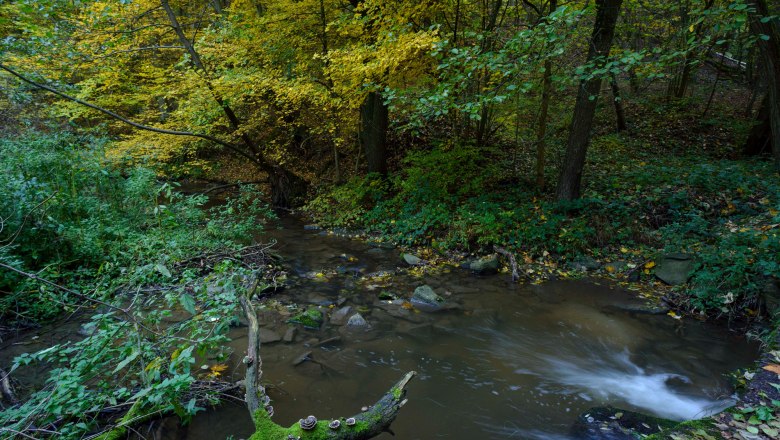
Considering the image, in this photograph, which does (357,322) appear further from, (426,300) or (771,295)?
(771,295)

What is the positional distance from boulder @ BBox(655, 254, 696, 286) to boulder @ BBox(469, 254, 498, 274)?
2.81 metres

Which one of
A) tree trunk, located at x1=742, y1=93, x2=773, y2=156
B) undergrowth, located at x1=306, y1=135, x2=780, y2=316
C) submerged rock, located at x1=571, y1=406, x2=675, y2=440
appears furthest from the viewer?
tree trunk, located at x1=742, y1=93, x2=773, y2=156

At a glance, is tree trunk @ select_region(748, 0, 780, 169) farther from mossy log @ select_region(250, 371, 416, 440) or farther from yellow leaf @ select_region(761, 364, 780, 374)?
mossy log @ select_region(250, 371, 416, 440)

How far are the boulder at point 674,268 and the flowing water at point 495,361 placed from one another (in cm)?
92

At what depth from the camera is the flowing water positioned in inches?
164

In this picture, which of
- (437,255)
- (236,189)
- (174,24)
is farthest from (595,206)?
(236,189)

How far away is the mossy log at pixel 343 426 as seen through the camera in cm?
264

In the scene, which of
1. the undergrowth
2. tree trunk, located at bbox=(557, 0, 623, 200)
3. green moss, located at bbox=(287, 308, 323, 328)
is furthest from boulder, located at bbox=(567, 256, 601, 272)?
green moss, located at bbox=(287, 308, 323, 328)

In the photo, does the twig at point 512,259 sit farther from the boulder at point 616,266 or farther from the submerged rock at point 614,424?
the submerged rock at point 614,424

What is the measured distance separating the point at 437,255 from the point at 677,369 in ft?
15.7

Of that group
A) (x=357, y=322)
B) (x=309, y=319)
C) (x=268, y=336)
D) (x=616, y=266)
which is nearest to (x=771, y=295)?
(x=616, y=266)

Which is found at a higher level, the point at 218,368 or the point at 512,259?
the point at 512,259

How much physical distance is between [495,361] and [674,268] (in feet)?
13.0

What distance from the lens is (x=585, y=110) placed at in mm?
8250
